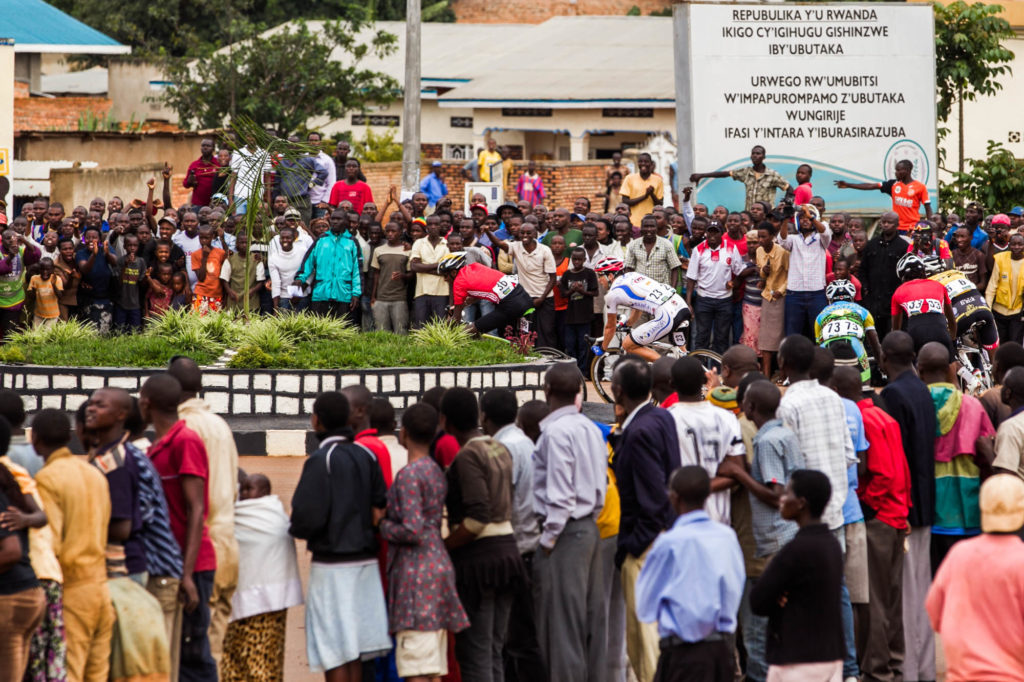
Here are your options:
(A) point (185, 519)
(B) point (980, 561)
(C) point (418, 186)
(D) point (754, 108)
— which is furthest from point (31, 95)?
(B) point (980, 561)

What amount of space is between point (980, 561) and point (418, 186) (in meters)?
18.0

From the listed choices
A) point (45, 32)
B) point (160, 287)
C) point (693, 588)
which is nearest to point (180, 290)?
point (160, 287)

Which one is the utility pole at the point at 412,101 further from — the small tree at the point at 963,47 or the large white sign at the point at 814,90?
the small tree at the point at 963,47

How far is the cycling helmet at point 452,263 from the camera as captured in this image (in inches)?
648

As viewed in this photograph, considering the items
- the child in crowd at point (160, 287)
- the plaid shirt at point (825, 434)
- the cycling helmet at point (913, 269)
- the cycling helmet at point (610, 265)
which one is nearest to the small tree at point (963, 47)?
the cycling helmet at point (610, 265)

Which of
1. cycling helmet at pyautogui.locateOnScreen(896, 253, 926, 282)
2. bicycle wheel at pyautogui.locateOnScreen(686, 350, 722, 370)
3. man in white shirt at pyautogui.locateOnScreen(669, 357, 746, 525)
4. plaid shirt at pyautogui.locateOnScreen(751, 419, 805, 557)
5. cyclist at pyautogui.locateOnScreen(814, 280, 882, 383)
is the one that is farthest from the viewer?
bicycle wheel at pyautogui.locateOnScreen(686, 350, 722, 370)

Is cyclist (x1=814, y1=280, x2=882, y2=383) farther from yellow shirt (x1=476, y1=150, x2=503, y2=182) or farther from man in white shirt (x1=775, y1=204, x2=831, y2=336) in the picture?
yellow shirt (x1=476, y1=150, x2=503, y2=182)

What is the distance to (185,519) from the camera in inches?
259

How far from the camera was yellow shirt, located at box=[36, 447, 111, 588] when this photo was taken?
6.00 metres

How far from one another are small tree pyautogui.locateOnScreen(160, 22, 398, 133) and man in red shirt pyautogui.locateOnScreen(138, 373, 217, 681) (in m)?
26.2

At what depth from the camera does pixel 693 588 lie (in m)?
6.01

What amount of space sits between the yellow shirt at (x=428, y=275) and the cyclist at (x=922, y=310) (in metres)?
5.48

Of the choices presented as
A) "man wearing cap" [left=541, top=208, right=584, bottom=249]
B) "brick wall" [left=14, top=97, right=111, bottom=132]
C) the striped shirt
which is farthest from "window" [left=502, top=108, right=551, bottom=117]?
the striped shirt

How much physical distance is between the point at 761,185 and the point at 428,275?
A: 5113mm
